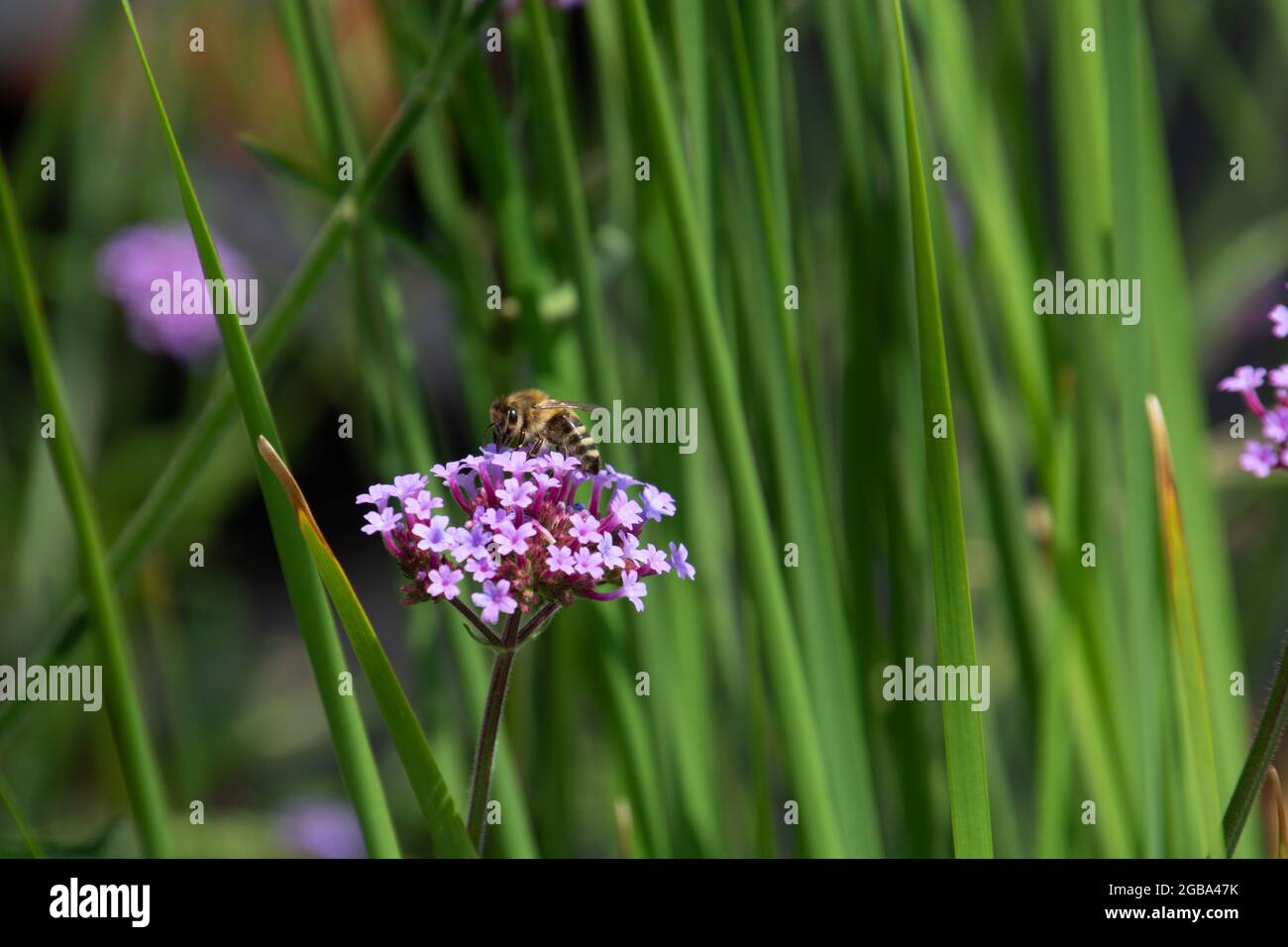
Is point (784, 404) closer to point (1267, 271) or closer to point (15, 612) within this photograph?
point (1267, 271)

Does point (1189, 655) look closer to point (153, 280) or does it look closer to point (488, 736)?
point (488, 736)

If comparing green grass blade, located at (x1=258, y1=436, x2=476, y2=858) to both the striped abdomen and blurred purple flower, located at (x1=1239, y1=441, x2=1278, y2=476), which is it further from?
blurred purple flower, located at (x1=1239, y1=441, x2=1278, y2=476)

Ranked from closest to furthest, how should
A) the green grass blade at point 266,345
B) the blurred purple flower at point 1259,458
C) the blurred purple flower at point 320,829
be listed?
1. the blurred purple flower at point 1259,458
2. the green grass blade at point 266,345
3. the blurred purple flower at point 320,829

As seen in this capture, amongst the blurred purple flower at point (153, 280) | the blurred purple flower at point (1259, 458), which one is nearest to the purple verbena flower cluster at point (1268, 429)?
the blurred purple flower at point (1259, 458)

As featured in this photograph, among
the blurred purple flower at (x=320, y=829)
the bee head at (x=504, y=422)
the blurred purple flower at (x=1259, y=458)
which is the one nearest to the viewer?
the blurred purple flower at (x=1259, y=458)

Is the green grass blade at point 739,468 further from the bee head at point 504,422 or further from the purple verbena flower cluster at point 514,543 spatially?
the bee head at point 504,422
